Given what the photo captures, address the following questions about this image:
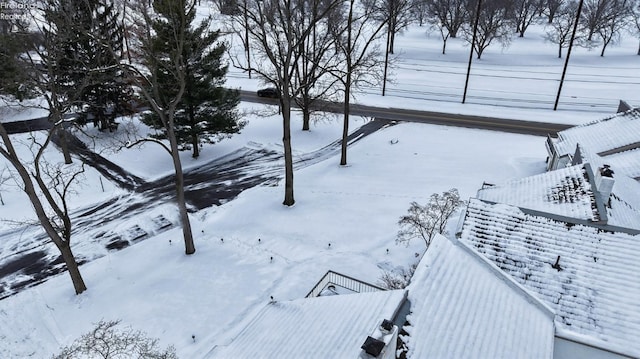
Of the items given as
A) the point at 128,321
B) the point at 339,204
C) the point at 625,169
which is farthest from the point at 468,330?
the point at 625,169

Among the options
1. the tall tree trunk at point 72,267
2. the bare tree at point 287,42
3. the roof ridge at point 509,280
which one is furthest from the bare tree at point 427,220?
the tall tree trunk at point 72,267

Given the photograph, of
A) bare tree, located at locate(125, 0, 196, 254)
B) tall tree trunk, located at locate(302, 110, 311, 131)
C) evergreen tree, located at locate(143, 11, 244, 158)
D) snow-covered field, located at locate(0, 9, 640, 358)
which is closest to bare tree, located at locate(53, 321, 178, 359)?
snow-covered field, located at locate(0, 9, 640, 358)

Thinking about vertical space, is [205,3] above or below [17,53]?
above

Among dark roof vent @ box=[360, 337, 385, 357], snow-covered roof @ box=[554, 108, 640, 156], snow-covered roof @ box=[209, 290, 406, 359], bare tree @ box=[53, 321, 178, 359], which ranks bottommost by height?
bare tree @ box=[53, 321, 178, 359]

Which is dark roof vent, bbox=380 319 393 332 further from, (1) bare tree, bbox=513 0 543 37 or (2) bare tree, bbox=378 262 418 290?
(1) bare tree, bbox=513 0 543 37

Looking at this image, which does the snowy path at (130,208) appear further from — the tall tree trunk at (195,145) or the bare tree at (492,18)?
the bare tree at (492,18)

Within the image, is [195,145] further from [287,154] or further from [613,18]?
[613,18]

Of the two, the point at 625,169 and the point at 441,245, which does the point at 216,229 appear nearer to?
the point at 441,245
